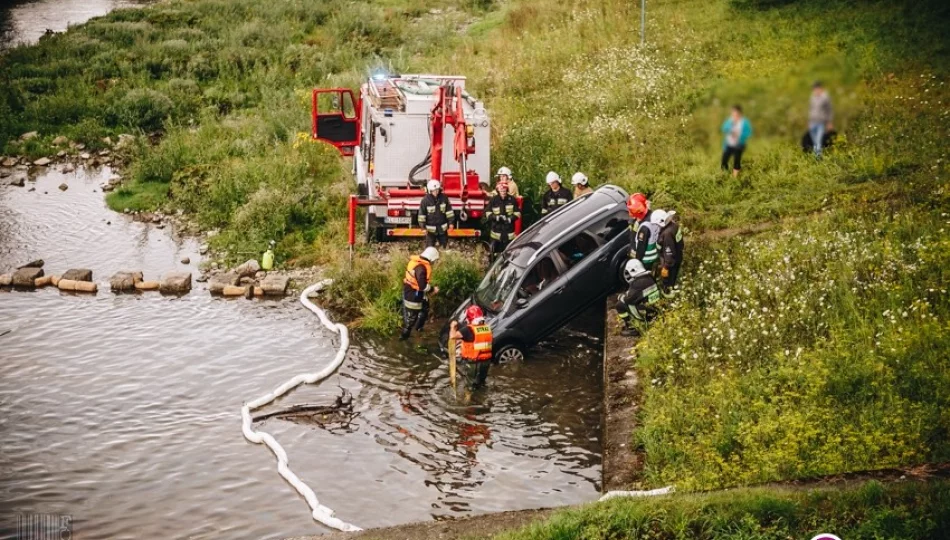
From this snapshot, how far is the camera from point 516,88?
24.1 meters

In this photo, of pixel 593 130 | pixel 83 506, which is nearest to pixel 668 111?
pixel 593 130

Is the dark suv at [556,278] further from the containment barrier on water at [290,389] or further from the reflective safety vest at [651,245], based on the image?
the containment barrier on water at [290,389]

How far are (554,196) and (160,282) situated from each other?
7.49 meters

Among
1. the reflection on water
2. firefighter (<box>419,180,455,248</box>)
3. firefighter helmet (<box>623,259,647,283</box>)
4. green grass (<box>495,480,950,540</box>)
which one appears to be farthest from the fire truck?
the reflection on water

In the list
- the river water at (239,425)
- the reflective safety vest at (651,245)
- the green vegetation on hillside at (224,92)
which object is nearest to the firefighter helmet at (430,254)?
the river water at (239,425)

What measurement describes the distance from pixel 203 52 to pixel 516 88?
504 inches

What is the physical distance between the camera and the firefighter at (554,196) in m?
15.4

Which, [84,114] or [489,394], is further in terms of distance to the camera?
[84,114]

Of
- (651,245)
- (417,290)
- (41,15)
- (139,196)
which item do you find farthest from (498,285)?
(41,15)

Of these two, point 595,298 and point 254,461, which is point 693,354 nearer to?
point 595,298

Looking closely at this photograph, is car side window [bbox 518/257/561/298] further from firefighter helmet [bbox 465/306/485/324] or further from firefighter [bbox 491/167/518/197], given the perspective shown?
firefighter [bbox 491/167/518/197]

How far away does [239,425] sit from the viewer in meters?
12.0

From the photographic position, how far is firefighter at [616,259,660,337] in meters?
12.0

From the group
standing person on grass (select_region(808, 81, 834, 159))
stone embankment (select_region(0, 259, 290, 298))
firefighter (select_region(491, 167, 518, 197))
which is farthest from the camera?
stone embankment (select_region(0, 259, 290, 298))
